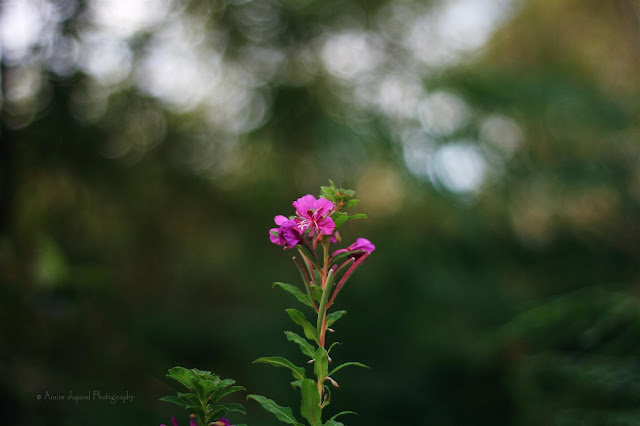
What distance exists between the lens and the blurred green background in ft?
7.46

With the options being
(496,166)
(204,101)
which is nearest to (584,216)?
(496,166)

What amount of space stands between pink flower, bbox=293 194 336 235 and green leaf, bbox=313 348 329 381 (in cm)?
10

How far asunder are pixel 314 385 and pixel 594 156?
2617 millimetres

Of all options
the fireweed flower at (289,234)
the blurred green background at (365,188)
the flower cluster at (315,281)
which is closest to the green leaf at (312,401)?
the flower cluster at (315,281)

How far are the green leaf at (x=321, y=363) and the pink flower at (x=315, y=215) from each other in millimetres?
97

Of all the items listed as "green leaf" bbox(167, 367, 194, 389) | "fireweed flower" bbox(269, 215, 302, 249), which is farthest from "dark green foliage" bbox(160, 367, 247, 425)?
"fireweed flower" bbox(269, 215, 302, 249)

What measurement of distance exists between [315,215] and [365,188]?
2.43m

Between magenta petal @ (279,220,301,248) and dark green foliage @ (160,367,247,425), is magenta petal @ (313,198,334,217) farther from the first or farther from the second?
dark green foliage @ (160,367,247,425)

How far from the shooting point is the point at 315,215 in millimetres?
444

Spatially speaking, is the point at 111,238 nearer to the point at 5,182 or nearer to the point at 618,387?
the point at 5,182

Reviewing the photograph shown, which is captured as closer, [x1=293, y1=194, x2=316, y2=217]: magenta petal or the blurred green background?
[x1=293, y1=194, x2=316, y2=217]: magenta petal

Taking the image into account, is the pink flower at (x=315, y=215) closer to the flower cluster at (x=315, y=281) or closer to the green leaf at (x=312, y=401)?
the flower cluster at (x=315, y=281)

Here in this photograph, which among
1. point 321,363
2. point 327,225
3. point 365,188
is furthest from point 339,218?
point 365,188

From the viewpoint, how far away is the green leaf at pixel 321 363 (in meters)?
0.40
